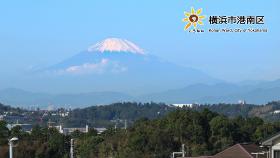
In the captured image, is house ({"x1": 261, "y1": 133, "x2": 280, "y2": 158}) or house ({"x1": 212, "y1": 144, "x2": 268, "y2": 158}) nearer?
house ({"x1": 261, "y1": 133, "x2": 280, "y2": 158})

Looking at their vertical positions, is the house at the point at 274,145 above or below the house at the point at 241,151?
above

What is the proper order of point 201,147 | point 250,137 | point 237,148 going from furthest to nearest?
point 250,137, point 201,147, point 237,148

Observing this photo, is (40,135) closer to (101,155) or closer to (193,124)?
(101,155)

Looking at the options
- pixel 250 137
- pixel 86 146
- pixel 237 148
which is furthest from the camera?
pixel 86 146

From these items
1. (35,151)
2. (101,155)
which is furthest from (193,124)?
(35,151)

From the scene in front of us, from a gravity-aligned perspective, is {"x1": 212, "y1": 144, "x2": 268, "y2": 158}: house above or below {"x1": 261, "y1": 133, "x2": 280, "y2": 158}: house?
below

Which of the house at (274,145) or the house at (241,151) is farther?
the house at (241,151)

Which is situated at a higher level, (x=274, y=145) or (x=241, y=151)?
(x=274, y=145)

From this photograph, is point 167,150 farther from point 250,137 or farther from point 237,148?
point 237,148

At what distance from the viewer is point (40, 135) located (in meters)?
79.8

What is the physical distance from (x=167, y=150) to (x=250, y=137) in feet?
22.6

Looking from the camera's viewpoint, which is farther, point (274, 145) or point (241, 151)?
point (241, 151)

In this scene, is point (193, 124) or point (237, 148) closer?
point (237, 148)

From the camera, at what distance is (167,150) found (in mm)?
67250
